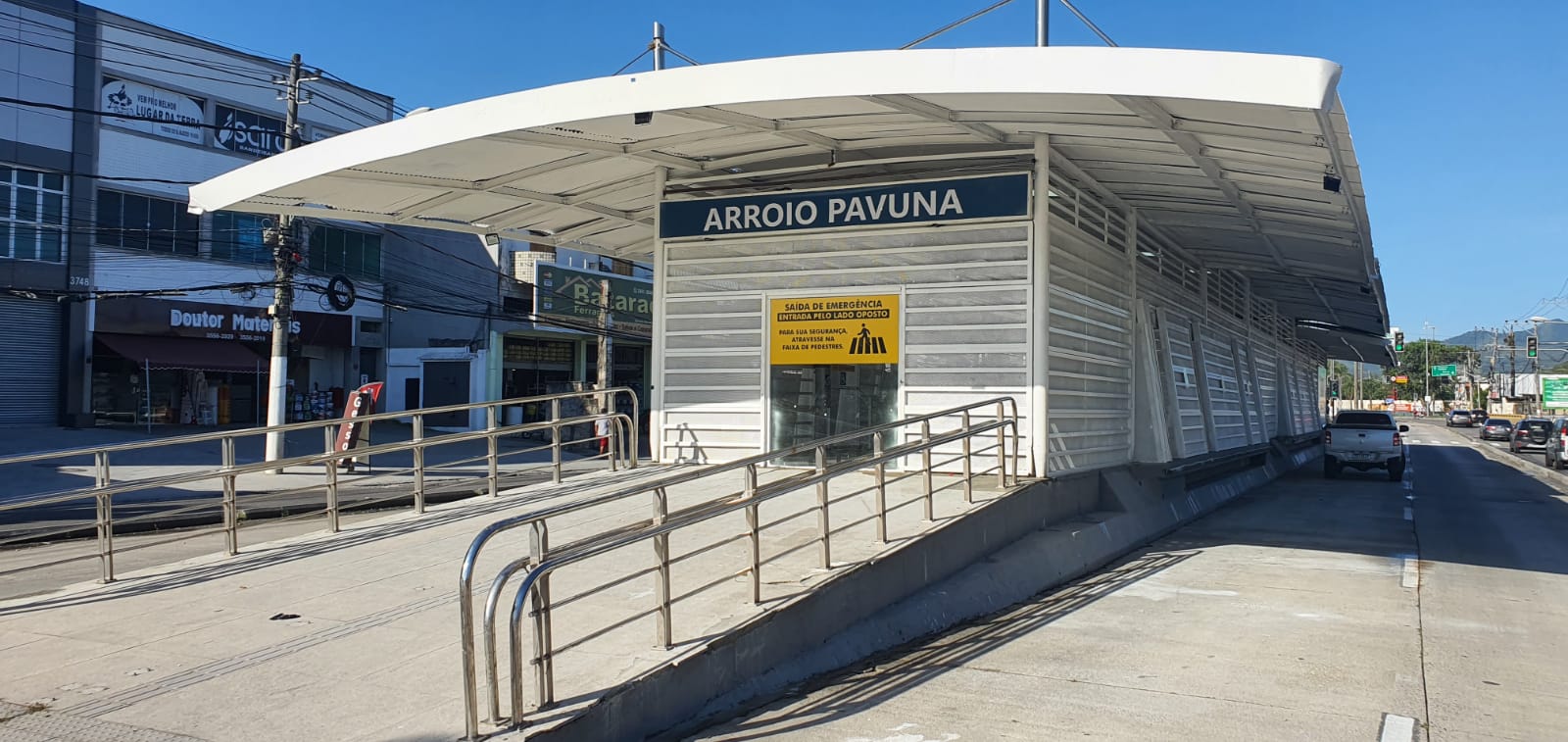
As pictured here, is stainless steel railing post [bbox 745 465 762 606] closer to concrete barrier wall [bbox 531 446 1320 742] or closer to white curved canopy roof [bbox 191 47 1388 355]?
concrete barrier wall [bbox 531 446 1320 742]

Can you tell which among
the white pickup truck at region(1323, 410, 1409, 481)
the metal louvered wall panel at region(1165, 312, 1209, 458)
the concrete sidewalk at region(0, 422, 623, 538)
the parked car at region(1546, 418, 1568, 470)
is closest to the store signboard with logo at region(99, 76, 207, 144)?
the concrete sidewalk at region(0, 422, 623, 538)

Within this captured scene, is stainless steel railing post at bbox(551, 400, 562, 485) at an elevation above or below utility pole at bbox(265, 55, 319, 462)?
below

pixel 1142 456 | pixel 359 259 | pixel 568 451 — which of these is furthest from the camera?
pixel 359 259

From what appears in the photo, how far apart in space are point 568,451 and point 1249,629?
2388cm

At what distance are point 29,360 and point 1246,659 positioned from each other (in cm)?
2930

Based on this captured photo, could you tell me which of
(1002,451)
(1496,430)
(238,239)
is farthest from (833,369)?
(1496,430)

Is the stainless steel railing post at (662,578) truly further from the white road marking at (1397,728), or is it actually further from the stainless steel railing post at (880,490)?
the white road marking at (1397,728)

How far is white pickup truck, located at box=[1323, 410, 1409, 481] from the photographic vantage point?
23.3 m

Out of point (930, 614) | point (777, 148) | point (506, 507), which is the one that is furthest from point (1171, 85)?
point (506, 507)

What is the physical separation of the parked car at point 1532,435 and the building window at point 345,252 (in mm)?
43459

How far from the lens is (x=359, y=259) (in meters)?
34.3

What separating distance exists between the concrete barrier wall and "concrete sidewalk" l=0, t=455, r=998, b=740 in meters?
0.14

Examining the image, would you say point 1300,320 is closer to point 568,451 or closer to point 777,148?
point 568,451

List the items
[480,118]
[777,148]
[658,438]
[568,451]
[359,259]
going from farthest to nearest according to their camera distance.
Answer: [359,259] → [568,451] → [658,438] → [777,148] → [480,118]
